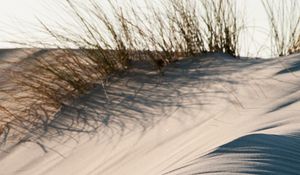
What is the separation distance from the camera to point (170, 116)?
4.54 meters

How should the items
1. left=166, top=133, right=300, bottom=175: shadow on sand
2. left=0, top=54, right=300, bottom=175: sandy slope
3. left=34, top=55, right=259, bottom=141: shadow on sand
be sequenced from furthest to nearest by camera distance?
left=34, top=55, right=259, bottom=141: shadow on sand, left=0, top=54, right=300, bottom=175: sandy slope, left=166, top=133, right=300, bottom=175: shadow on sand

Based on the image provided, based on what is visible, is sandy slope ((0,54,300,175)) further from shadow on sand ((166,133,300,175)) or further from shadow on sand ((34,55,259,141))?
shadow on sand ((166,133,300,175))

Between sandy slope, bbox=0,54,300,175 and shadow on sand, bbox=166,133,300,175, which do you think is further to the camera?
sandy slope, bbox=0,54,300,175

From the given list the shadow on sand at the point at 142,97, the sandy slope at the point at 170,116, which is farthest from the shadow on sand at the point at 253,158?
the shadow on sand at the point at 142,97

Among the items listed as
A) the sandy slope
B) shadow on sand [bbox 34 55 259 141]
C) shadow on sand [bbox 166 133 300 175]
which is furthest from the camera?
shadow on sand [bbox 34 55 259 141]

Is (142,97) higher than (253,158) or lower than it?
lower

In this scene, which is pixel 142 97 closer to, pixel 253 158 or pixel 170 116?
pixel 170 116

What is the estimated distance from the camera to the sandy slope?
390cm

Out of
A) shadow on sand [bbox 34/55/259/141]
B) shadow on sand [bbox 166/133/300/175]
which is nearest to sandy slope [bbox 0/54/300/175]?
shadow on sand [bbox 34/55/259/141]

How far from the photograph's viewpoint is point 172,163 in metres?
3.44

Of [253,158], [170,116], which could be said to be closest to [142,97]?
[170,116]

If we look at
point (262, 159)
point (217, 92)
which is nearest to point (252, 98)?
point (217, 92)

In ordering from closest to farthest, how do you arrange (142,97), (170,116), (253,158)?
1. (253,158)
2. (170,116)
3. (142,97)

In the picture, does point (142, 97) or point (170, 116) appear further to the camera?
point (142, 97)
